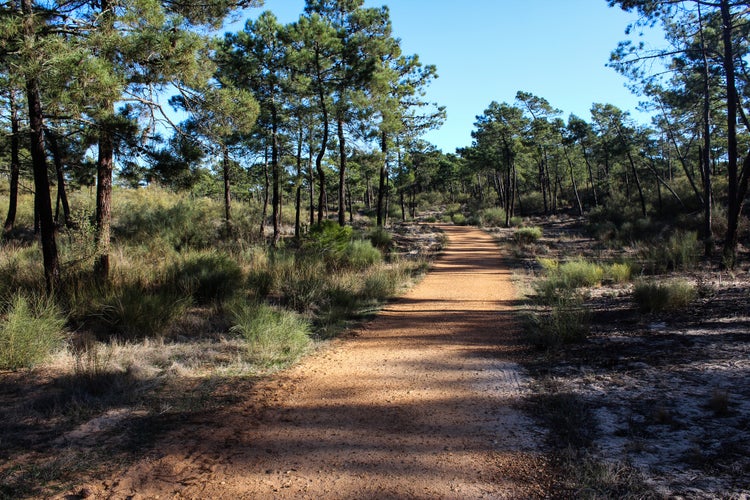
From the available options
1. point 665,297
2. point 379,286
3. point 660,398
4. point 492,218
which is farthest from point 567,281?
point 492,218

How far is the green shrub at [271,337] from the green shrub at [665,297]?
5604mm

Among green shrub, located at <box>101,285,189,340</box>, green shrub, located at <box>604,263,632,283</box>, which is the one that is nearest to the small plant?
green shrub, located at <box>101,285,189,340</box>

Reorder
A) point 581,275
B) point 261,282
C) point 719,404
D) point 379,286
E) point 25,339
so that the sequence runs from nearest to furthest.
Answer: point 719,404, point 25,339, point 261,282, point 379,286, point 581,275

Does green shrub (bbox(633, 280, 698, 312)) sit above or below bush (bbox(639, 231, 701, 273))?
below

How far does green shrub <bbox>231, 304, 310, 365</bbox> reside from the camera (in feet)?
17.7

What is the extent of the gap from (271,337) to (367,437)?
2530 mm

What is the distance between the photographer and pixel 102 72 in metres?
5.63

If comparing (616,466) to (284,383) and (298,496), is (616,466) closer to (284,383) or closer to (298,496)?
(298,496)

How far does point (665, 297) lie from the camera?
7.09m

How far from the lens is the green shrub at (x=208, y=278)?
8148 millimetres

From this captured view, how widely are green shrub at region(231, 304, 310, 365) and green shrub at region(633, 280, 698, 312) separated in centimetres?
560

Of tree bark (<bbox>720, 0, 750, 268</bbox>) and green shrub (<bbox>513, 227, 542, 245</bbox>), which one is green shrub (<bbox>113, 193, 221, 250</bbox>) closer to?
green shrub (<bbox>513, 227, 542, 245</bbox>)

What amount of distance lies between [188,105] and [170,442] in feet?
24.0

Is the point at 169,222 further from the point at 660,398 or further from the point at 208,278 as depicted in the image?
the point at 660,398
